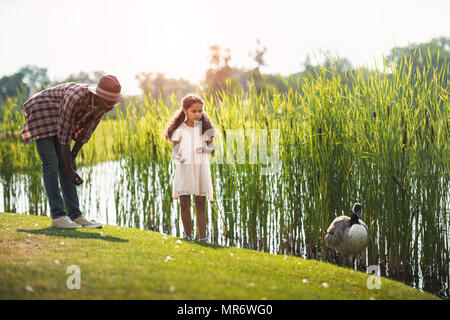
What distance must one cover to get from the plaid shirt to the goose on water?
2423 mm

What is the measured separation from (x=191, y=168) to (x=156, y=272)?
4.73ft

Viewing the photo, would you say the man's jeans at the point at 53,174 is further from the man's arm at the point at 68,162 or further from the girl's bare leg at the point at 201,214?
the girl's bare leg at the point at 201,214

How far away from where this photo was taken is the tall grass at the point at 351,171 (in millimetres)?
3408

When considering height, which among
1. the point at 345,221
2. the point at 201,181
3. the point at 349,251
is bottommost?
the point at 349,251

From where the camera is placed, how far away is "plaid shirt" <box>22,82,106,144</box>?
3.54 m

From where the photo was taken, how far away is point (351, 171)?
144 inches

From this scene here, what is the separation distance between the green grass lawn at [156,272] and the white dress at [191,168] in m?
0.51

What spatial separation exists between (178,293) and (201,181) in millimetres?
1767

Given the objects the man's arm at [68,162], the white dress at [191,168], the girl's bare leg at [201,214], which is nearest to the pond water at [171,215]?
the girl's bare leg at [201,214]

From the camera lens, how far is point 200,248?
11.4 ft

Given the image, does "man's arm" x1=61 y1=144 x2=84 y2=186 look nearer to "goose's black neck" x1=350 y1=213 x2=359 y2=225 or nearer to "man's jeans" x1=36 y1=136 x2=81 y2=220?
"man's jeans" x1=36 y1=136 x2=81 y2=220

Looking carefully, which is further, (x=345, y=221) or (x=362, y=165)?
(x=362, y=165)
